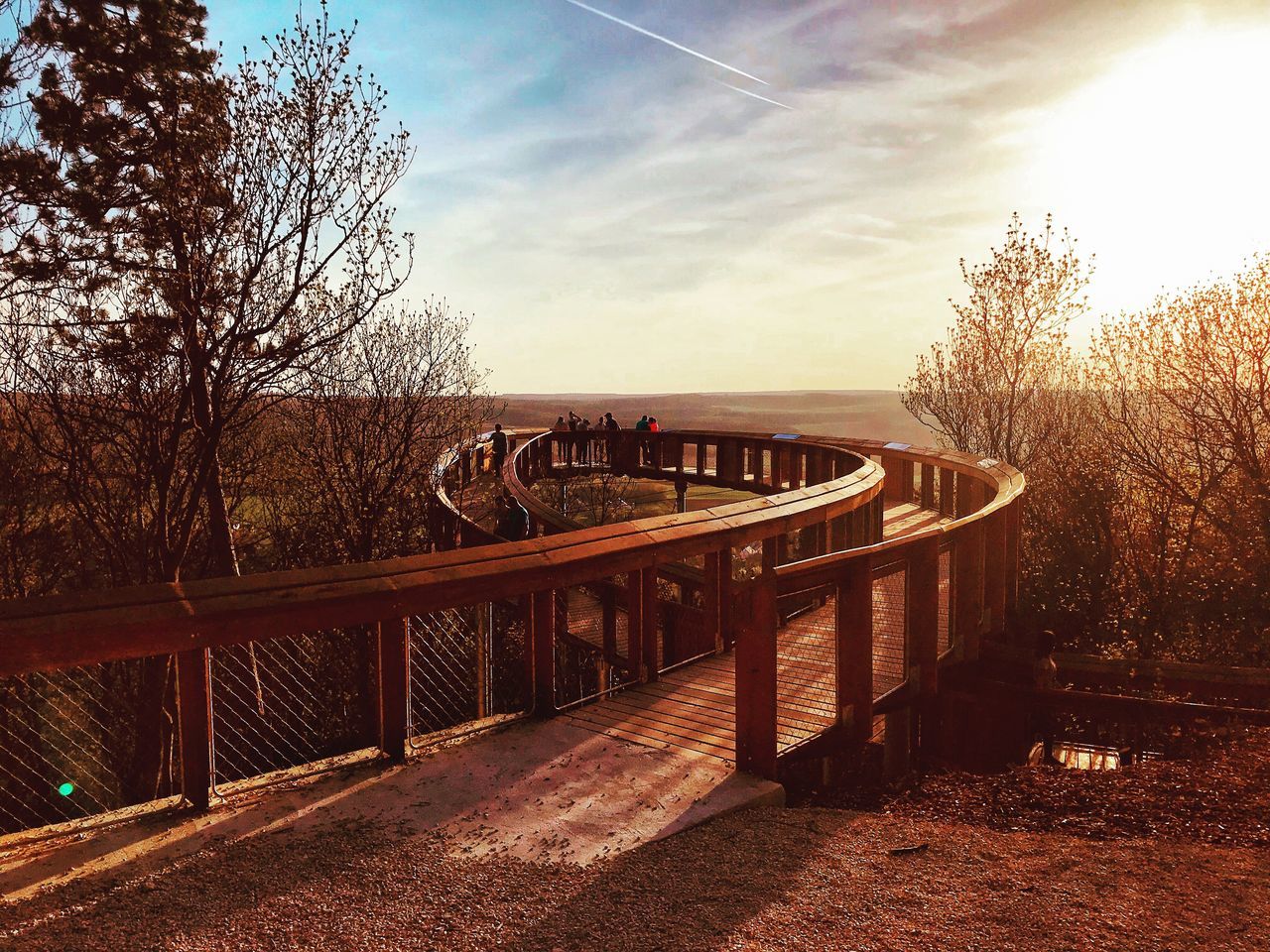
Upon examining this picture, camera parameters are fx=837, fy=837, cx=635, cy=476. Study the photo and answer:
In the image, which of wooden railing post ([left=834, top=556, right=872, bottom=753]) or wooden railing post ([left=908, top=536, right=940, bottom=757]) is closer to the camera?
wooden railing post ([left=834, top=556, right=872, bottom=753])

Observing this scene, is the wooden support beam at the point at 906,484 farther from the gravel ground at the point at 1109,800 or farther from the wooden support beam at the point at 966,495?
the gravel ground at the point at 1109,800

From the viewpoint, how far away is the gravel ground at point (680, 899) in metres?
2.80

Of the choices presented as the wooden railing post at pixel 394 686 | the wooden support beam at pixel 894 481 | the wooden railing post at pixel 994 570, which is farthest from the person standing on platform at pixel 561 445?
the wooden railing post at pixel 394 686

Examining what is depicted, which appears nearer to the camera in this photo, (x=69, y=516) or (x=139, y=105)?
(x=139, y=105)

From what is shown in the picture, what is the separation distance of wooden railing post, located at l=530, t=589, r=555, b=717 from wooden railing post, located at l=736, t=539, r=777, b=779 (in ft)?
3.93

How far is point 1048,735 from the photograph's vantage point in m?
10.1

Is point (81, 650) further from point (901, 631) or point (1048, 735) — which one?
point (1048, 735)

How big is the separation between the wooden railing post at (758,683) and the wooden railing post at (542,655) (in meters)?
1.20

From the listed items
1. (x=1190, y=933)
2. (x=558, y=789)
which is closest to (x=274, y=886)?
(x=558, y=789)

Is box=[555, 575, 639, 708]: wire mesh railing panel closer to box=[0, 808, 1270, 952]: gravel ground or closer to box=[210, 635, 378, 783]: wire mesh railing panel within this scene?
box=[210, 635, 378, 783]: wire mesh railing panel

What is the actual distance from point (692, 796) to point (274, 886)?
6.23 ft

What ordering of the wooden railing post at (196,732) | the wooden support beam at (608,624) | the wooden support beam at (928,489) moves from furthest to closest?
the wooden support beam at (928,489)
the wooden support beam at (608,624)
the wooden railing post at (196,732)

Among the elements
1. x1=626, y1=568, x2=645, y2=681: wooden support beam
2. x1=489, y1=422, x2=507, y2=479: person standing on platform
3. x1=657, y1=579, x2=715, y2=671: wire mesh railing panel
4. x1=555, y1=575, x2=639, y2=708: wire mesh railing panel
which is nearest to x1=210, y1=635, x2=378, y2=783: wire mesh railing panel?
x1=555, y1=575, x2=639, y2=708: wire mesh railing panel

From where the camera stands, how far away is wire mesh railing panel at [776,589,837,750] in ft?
17.4
